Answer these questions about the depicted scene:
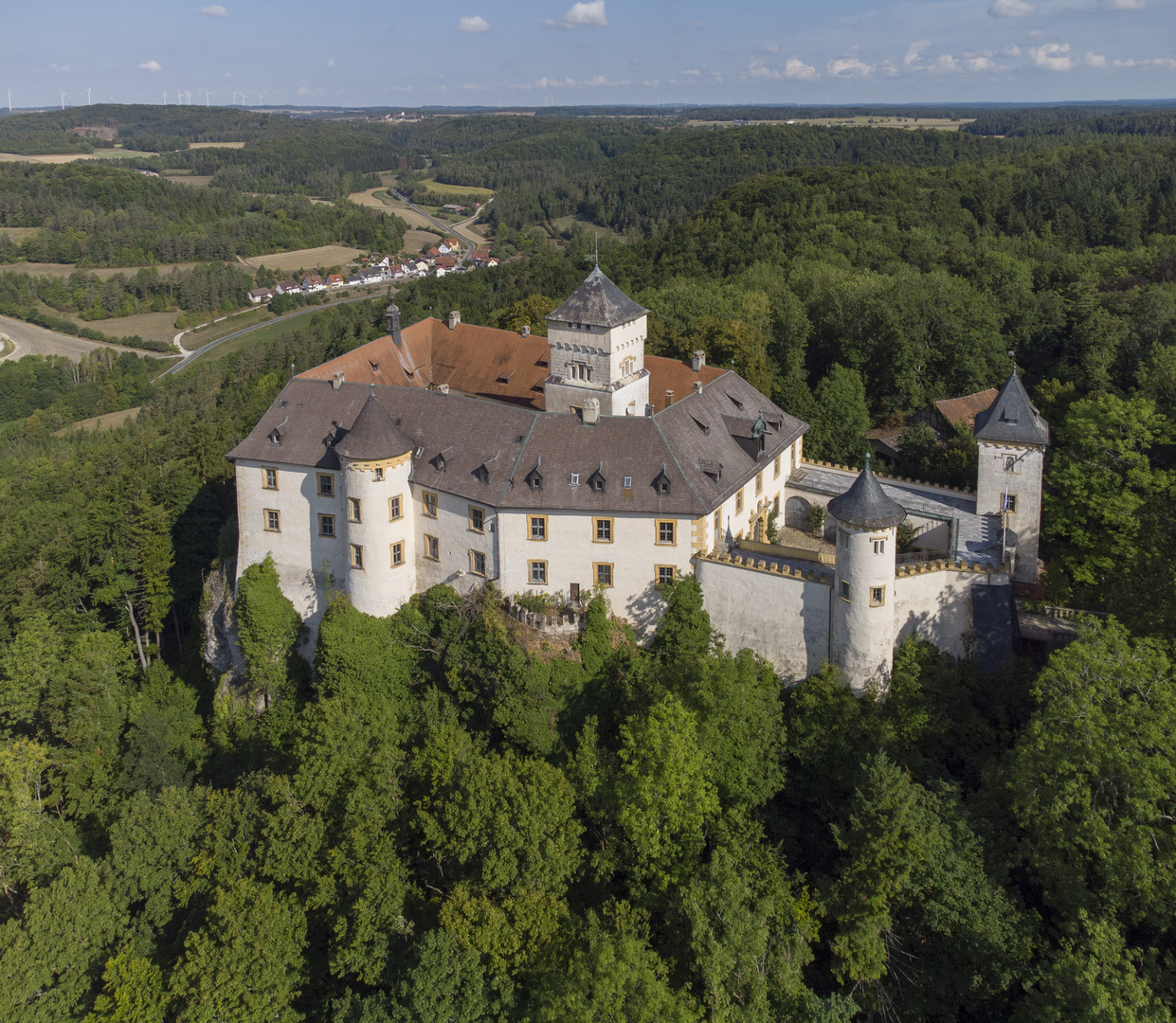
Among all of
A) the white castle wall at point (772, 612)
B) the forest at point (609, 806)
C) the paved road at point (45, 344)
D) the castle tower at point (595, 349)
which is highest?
the castle tower at point (595, 349)

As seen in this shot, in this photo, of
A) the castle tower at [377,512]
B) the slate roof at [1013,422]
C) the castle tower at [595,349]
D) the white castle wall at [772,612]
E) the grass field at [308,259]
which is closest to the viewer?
the white castle wall at [772,612]

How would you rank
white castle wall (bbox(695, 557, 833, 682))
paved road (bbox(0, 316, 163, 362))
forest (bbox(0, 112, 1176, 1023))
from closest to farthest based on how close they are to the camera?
forest (bbox(0, 112, 1176, 1023)), white castle wall (bbox(695, 557, 833, 682)), paved road (bbox(0, 316, 163, 362))

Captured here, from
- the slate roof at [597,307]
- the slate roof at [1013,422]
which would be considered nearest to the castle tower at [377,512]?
the slate roof at [597,307]

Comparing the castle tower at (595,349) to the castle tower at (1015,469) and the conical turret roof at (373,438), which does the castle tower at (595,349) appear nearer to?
the conical turret roof at (373,438)

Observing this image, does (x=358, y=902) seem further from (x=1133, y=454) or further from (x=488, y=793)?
(x=1133, y=454)

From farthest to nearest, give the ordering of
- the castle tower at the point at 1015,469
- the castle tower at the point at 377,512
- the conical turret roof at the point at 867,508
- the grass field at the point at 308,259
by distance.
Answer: the grass field at the point at 308,259
the castle tower at the point at 377,512
the castle tower at the point at 1015,469
the conical turret roof at the point at 867,508

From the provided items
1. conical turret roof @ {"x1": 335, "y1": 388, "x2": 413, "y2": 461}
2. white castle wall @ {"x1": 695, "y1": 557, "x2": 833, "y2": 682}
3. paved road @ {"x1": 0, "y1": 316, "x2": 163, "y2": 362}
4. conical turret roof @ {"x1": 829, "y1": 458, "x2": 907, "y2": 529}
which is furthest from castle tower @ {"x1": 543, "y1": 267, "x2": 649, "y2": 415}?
paved road @ {"x1": 0, "y1": 316, "x2": 163, "y2": 362}

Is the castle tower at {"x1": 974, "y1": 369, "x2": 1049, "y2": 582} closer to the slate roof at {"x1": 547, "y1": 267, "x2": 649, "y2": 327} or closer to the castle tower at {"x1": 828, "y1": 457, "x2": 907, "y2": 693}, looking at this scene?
the castle tower at {"x1": 828, "y1": 457, "x2": 907, "y2": 693}

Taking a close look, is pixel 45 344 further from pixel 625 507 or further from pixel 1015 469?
pixel 1015 469
